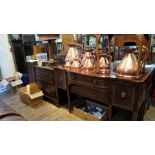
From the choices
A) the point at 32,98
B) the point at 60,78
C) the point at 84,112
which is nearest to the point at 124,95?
the point at 84,112

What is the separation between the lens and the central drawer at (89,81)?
1.32 metres

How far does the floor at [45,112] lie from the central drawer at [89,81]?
522mm

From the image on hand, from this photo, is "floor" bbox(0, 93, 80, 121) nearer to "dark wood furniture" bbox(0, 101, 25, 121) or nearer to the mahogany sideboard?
the mahogany sideboard

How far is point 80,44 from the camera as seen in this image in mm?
1856

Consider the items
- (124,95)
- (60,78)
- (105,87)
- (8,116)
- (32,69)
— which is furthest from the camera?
(32,69)

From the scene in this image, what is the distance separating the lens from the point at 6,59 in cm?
266

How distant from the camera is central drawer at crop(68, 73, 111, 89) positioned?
1316mm

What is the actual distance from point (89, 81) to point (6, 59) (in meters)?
1.97

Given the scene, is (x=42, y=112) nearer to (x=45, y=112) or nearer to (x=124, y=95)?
(x=45, y=112)

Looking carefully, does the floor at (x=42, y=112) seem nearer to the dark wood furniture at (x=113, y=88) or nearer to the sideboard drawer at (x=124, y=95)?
the dark wood furniture at (x=113, y=88)

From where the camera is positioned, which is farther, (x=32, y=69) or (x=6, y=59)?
(x=6, y=59)

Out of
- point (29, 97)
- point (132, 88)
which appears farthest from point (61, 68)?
point (132, 88)

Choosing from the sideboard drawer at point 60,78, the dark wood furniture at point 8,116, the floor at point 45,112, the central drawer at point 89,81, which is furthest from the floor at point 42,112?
the dark wood furniture at point 8,116
